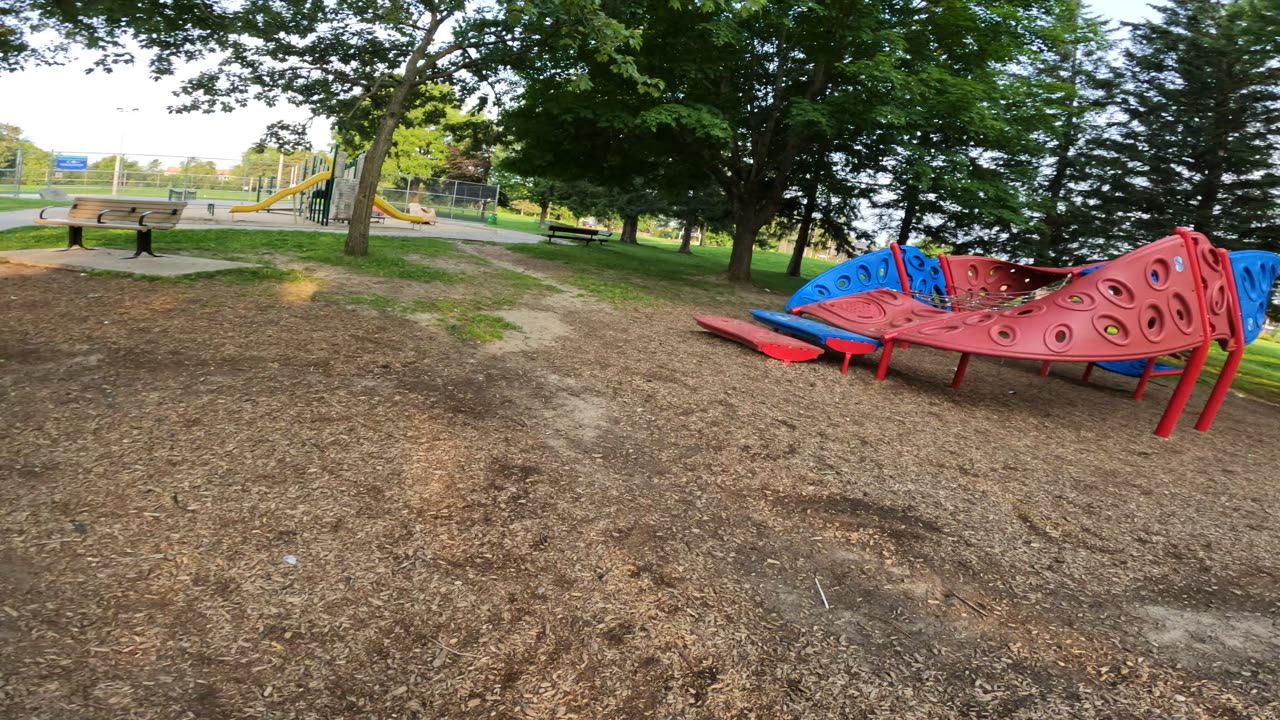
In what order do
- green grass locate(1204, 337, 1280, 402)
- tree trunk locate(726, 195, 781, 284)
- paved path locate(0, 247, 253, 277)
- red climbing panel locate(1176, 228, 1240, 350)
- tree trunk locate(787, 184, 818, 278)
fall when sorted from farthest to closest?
tree trunk locate(787, 184, 818, 278) → tree trunk locate(726, 195, 781, 284) → green grass locate(1204, 337, 1280, 402) → paved path locate(0, 247, 253, 277) → red climbing panel locate(1176, 228, 1240, 350)

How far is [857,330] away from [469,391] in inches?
185

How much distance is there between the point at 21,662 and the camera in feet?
7.17

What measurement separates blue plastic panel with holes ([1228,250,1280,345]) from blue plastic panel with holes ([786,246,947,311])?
3.04 meters

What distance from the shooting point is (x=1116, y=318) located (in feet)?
21.4

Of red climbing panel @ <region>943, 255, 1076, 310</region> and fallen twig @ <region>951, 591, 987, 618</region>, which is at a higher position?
red climbing panel @ <region>943, 255, 1076, 310</region>

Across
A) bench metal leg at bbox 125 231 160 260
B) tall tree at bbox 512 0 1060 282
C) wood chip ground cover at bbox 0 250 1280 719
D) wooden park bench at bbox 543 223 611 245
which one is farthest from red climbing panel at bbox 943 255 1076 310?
wooden park bench at bbox 543 223 611 245

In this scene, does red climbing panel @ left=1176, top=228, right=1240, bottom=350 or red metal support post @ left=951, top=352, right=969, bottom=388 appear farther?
red metal support post @ left=951, top=352, right=969, bottom=388

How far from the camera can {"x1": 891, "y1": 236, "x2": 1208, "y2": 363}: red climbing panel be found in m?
6.50

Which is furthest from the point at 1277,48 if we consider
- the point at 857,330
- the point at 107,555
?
the point at 107,555

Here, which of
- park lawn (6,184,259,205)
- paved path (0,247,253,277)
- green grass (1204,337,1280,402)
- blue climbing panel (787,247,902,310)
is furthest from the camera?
park lawn (6,184,259,205)

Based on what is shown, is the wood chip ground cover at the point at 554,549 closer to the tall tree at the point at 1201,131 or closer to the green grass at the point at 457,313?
the green grass at the point at 457,313

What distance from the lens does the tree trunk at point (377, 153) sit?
1174cm

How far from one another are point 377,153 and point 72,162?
19.9 metres

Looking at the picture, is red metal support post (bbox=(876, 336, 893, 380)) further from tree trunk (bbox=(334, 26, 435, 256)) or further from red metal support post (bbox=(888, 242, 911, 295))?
tree trunk (bbox=(334, 26, 435, 256))
